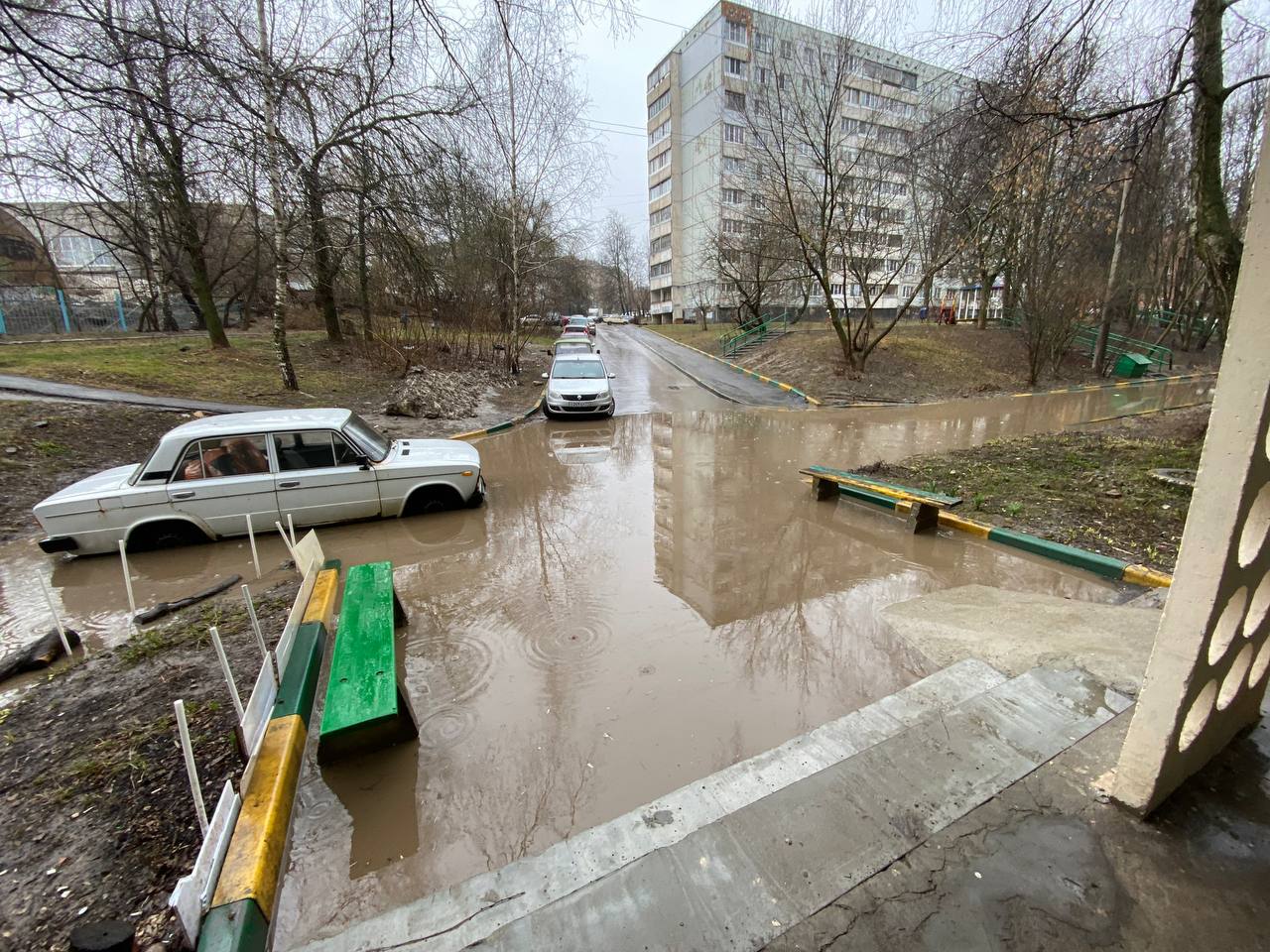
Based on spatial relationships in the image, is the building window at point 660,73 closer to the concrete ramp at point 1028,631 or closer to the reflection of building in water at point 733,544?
the reflection of building in water at point 733,544

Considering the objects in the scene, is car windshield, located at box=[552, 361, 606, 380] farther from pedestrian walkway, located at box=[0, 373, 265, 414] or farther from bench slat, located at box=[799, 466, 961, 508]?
bench slat, located at box=[799, 466, 961, 508]

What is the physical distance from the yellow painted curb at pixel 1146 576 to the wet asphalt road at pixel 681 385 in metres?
12.1

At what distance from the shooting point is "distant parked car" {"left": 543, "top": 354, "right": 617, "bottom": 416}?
1455cm

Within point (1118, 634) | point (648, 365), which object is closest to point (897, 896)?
point (1118, 634)

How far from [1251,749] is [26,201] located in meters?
24.7

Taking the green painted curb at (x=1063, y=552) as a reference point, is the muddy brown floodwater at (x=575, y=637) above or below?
below

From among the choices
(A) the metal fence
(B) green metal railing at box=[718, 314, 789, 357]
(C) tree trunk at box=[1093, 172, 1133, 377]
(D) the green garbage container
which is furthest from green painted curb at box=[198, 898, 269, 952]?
(D) the green garbage container

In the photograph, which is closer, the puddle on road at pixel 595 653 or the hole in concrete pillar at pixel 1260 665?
the hole in concrete pillar at pixel 1260 665

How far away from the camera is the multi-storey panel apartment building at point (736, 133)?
16.5m

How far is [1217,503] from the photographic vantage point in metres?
1.86

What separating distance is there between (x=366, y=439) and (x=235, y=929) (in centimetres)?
595

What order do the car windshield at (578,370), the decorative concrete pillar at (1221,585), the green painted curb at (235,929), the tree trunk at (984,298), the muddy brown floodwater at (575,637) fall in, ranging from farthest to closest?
the tree trunk at (984,298)
the car windshield at (578,370)
the muddy brown floodwater at (575,637)
the green painted curb at (235,929)
the decorative concrete pillar at (1221,585)

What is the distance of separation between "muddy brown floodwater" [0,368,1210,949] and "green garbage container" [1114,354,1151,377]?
24.2 metres

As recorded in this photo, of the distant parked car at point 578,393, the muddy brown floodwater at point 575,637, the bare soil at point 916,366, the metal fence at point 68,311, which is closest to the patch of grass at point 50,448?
the muddy brown floodwater at point 575,637
